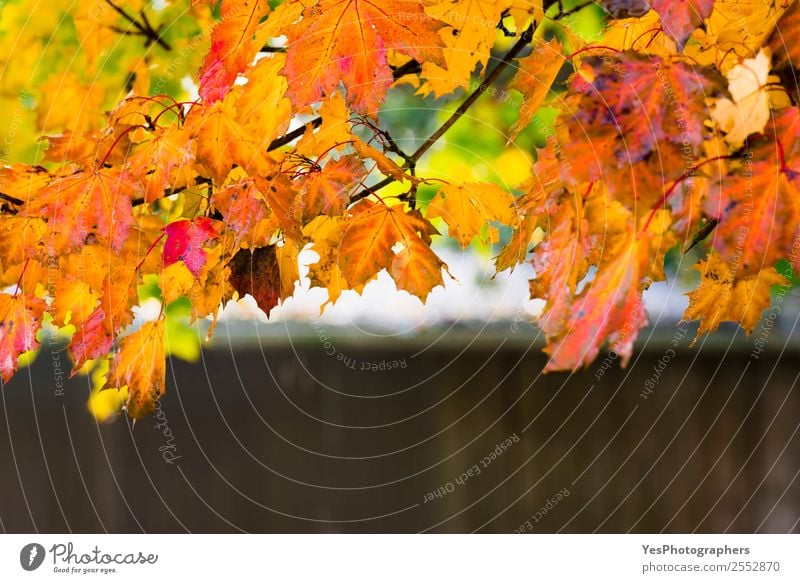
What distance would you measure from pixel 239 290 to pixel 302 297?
0.20m

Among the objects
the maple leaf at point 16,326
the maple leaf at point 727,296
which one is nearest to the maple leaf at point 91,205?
the maple leaf at point 16,326

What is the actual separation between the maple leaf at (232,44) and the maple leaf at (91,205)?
11 centimetres

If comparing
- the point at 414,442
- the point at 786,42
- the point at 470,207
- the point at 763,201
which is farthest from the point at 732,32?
the point at 414,442

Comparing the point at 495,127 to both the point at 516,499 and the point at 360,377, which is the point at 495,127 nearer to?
the point at 360,377

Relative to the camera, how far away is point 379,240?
0.62 m

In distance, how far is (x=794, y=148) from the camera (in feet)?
1.73

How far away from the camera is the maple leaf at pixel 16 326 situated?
694mm

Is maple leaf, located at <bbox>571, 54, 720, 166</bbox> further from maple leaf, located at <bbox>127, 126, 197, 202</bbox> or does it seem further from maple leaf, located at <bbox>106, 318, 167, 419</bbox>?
maple leaf, located at <bbox>106, 318, 167, 419</bbox>

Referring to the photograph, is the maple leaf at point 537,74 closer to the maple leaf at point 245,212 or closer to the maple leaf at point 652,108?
the maple leaf at point 652,108

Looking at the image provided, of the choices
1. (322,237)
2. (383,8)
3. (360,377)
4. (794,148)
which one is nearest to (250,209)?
(322,237)

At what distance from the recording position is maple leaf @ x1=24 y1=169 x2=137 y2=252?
Answer: 61 cm

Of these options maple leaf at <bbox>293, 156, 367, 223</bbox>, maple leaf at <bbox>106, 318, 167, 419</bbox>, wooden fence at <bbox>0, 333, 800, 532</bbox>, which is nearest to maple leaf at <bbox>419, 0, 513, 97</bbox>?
maple leaf at <bbox>293, 156, 367, 223</bbox>

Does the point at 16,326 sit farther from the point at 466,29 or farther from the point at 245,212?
the point at 466,29

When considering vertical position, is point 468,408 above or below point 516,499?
above
